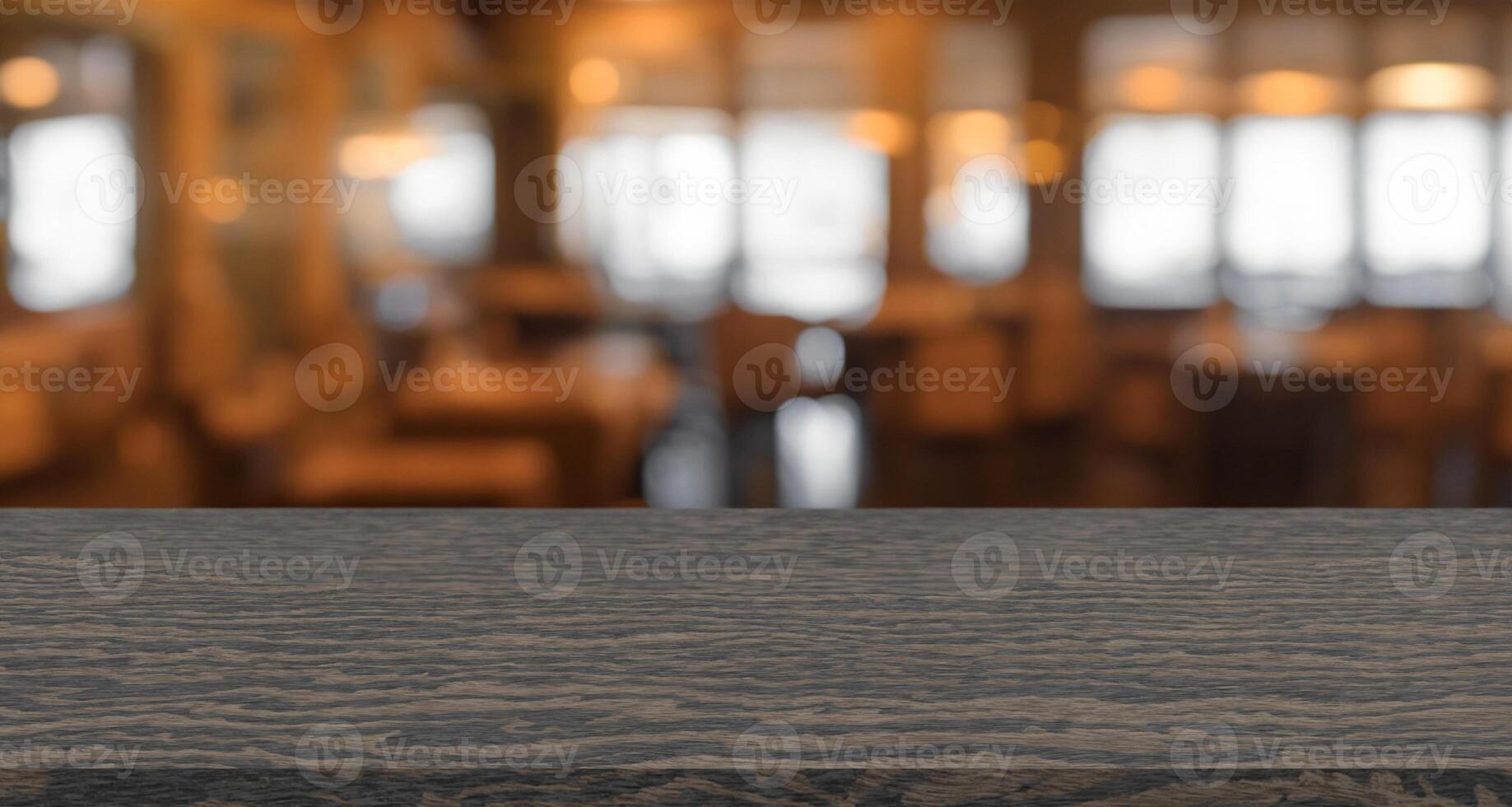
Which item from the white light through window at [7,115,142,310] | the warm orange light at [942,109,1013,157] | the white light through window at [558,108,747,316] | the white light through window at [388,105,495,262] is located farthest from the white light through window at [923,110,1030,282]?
the white light through window at [7,115,142,310]

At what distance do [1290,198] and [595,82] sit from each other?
0.36 meters

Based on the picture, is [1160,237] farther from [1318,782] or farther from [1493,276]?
[1318,782]

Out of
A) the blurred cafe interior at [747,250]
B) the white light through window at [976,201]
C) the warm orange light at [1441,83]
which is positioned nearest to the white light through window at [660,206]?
the blurred cafe interior at [747,250]

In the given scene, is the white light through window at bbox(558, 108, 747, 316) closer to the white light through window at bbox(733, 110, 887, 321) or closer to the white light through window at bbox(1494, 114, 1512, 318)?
the white light through window at bbox(733, 110, 887, 321)

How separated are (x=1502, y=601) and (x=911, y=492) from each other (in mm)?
256

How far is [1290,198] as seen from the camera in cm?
51

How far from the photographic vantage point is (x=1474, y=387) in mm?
538

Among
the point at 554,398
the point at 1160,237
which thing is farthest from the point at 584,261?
the point at 1160,237

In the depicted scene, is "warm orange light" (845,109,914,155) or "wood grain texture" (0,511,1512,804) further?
"warm orange light" (845,109,914,155)

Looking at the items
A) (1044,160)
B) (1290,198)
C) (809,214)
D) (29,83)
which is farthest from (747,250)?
(29,83)

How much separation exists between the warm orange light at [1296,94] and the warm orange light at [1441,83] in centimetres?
2

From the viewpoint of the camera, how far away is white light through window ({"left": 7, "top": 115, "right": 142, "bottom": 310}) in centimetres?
52

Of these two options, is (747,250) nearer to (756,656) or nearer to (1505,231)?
(756,656)

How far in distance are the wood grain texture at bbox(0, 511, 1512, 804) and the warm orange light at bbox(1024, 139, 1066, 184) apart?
0.17 meters
